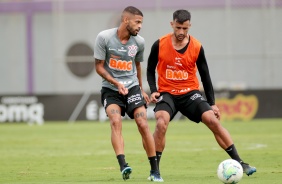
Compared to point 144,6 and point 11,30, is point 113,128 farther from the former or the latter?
point 11,30

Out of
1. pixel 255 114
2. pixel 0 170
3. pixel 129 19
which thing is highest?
pixel 129 19

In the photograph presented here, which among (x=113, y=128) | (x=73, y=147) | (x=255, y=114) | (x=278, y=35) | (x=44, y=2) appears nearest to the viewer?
(x=113, y=128)

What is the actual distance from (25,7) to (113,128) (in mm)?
27432

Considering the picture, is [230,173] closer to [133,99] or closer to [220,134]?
[220,134]

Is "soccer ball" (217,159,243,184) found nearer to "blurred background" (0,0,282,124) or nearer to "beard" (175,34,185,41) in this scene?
"beard" (175,34,185,41)

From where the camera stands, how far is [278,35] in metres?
35.2

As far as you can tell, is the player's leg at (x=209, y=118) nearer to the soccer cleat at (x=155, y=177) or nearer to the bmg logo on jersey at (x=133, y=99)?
the bmg logo on jersey at (x=133, y=99)

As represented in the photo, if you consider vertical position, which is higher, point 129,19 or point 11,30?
point 129,19

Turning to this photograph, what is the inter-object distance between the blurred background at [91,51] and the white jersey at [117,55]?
17.8 m

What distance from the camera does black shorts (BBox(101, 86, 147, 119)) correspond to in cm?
1294

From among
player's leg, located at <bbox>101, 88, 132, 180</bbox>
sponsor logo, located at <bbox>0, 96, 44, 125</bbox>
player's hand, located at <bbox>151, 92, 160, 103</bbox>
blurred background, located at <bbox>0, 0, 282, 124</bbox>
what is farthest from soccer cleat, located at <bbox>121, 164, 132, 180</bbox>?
sponsor logo, located at <bbox>0, 96, 44, 125</bbox>

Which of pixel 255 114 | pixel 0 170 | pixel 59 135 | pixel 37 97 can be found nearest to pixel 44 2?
pixel 37 97

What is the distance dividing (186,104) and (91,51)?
80.1ft

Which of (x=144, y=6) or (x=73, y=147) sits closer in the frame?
(x=73, y=147)
